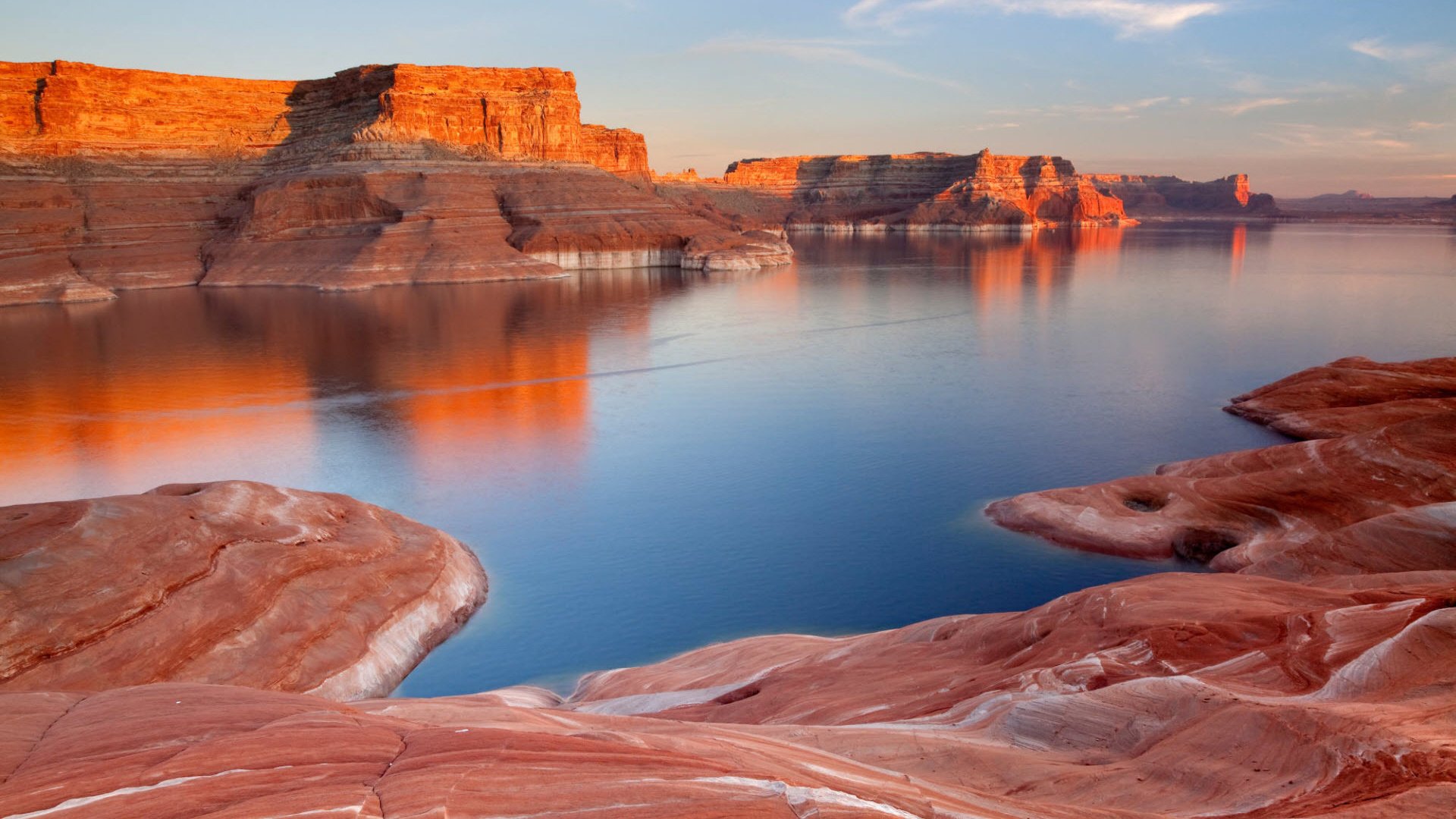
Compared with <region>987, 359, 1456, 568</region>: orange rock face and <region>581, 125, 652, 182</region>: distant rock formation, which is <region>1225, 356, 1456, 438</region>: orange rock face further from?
<region>581, 125, 652, 182</region>: distant rock formation

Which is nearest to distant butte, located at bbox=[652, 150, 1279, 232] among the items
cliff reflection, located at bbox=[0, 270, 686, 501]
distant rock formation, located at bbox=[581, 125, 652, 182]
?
distant rock formation, located at bbox=[581, 125, 652, 182]

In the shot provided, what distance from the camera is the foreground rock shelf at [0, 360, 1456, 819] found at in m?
4.23

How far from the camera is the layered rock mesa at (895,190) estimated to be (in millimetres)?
161500

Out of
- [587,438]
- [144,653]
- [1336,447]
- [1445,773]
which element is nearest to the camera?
[1445,773]

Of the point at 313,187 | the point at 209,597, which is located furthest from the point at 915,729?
the point at 313,187

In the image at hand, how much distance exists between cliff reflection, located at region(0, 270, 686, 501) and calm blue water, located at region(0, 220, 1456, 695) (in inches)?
7.2

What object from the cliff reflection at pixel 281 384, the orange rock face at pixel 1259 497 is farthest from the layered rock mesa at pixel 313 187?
the orange rock face at pixel 1259 497

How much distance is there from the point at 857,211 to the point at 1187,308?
4961 inches

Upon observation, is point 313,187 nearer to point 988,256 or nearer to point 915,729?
point 988,256

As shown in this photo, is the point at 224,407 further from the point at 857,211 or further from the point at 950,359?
the point at 857,211

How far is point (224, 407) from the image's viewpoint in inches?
1166

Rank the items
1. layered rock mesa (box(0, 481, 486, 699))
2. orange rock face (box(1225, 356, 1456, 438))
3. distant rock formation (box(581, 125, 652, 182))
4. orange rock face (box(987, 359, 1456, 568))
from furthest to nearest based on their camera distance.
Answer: distant rock formation (box(581, 125, 652, 182)) → orange rock face (box(1225, 356, 1456, 438)) → orange rock face (box(987, 359, 1456, 568)) → layered rock mesa (box(0, 481, 486, 699))

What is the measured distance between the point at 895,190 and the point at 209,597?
17805 cm

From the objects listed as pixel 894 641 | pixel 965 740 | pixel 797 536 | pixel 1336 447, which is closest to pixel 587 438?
pixel 797 536
